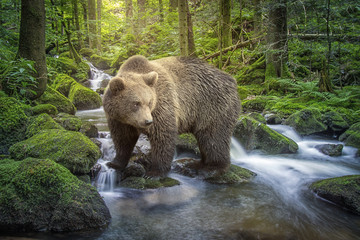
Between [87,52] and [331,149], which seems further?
[87,52]

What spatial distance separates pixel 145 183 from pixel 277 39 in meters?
9.78

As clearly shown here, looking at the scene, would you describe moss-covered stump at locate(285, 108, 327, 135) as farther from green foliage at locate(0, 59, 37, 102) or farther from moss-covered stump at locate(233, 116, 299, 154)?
green foliage at locate(0, 59, 37, 102)

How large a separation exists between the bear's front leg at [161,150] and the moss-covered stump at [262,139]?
11.3 feet

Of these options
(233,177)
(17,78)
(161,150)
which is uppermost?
(17,78)

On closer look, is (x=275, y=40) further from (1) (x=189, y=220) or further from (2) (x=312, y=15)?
(1) (x=189, y=220)

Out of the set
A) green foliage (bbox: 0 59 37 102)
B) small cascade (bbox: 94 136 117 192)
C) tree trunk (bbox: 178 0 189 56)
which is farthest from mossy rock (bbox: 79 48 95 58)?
small cascade (bbox: 94 136 117 192)

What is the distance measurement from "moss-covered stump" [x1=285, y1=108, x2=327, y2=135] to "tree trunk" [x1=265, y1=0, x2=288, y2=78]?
9.94 ft

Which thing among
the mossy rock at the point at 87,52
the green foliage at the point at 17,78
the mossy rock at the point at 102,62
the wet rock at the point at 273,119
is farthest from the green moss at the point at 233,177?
the mossy rock at the point at 87,52

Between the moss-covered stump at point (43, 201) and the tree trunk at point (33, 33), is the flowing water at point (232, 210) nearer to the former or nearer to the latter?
the moss-covered stump at point (43, 201)

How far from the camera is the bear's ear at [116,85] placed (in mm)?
4520

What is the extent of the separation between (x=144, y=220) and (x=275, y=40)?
10.5 meters

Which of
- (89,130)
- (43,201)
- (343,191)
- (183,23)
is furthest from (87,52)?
(343,191)

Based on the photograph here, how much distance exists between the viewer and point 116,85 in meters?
4.57

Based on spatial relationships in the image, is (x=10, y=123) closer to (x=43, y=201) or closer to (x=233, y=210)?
(x=43, y=201)
